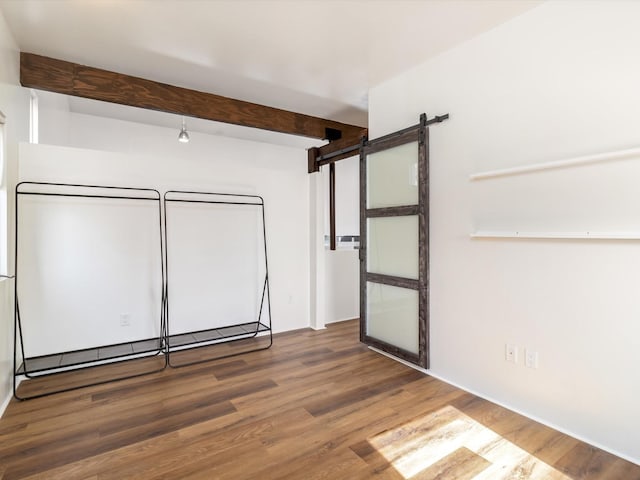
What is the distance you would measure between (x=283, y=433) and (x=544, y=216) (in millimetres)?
2105

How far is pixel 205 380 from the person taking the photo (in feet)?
9.47

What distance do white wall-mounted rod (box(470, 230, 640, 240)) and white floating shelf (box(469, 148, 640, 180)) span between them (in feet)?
1.31

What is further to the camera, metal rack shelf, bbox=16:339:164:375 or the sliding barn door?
the sliding barn door

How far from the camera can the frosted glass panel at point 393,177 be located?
3039 mm

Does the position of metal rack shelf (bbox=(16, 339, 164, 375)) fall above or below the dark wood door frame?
below

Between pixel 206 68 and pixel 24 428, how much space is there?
9.63 feet

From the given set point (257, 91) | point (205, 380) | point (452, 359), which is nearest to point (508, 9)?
point (257, 91)

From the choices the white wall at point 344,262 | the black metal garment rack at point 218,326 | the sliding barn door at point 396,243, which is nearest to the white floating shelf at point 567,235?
the sliding barn door at point 396,243

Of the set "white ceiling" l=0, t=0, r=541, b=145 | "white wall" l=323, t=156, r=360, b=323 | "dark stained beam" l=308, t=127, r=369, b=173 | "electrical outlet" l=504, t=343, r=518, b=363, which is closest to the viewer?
"white ceiling" l=0, t=0, r=541, b=145

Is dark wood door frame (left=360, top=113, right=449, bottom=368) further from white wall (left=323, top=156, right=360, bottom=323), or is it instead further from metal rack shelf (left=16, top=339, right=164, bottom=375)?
metal rack shelf (left=16, top=339, right=164, bottom=375)

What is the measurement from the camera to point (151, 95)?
10.5ft

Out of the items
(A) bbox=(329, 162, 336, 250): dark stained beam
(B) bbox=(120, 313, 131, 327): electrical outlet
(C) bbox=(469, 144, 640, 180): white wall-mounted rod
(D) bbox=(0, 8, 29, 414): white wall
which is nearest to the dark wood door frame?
(C) bbox=(469, 144, 640, 180): white wall-mounted rod

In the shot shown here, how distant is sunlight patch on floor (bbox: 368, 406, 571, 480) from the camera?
174cm

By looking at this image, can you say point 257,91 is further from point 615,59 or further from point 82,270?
point 615,59
